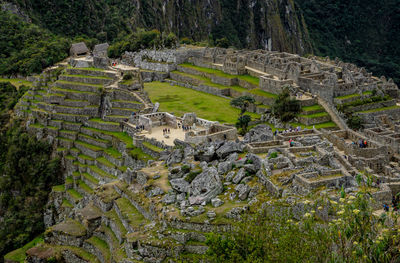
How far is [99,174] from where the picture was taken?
165ft

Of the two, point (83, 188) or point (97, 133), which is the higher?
point (97, 133)

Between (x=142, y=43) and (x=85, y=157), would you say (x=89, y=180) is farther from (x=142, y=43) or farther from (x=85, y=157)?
(x=142, y=43)

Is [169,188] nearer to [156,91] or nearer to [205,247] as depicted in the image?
[205,247]

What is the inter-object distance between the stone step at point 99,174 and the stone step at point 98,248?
43.8 ft

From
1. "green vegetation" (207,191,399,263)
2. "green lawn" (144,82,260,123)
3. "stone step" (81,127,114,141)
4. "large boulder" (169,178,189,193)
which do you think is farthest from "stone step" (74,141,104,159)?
"green vegetation" (207,191,399,263)

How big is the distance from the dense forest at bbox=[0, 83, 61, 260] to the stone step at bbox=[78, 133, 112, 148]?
3.36 metres

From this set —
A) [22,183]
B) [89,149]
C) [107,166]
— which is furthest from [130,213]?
[22,183]

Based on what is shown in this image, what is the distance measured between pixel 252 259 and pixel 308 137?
1546 cm

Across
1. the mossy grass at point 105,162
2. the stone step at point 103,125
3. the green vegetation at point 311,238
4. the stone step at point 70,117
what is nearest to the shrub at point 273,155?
the green vegetation at point 311,238

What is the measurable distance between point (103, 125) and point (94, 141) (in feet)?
7.36

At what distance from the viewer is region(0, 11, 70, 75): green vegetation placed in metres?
84.8

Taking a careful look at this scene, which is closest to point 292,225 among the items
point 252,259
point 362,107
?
point 252,259

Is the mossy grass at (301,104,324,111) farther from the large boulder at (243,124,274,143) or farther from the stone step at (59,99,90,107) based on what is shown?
the stone step at (59,99,90,107)

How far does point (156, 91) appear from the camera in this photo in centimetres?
7094
